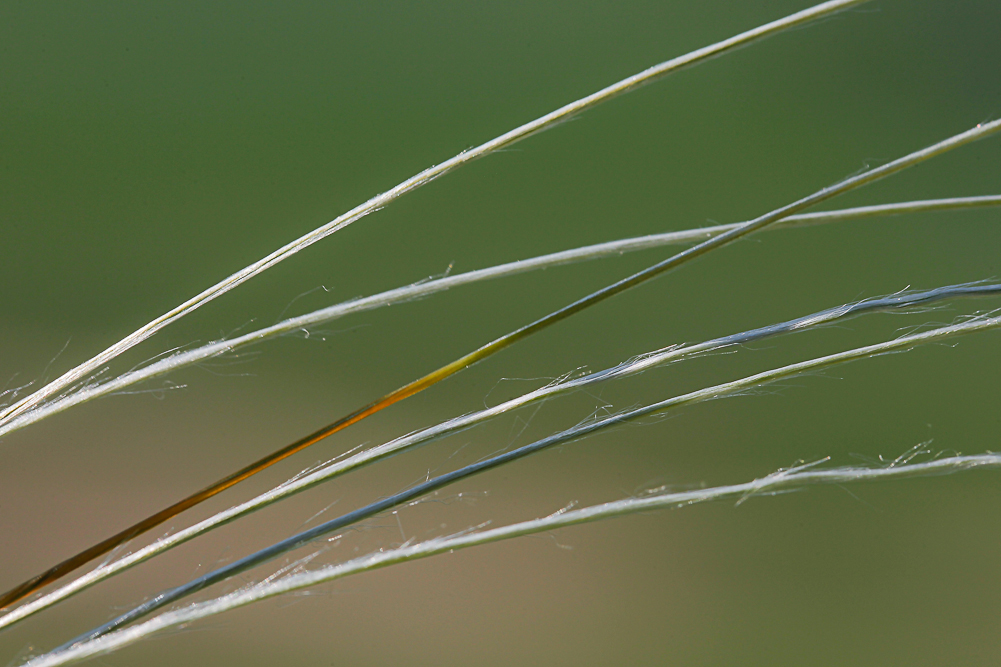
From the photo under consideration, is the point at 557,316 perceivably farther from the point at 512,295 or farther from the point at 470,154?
the point at 512,295

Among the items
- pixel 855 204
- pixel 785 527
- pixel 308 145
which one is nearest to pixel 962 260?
pixel 855 204

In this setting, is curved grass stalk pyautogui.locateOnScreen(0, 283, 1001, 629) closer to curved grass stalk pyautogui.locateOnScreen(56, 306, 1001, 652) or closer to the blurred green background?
curved grass stalk pyautogui.locateOnScreen(56, 306, 1001, 652)

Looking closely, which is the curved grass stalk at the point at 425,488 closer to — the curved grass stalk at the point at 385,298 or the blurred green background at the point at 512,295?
the curved grass stalk at the point at 385,298

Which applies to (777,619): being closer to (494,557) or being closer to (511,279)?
(494,557)

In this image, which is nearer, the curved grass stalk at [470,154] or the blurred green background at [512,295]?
the curved grass stalk at [470,154]

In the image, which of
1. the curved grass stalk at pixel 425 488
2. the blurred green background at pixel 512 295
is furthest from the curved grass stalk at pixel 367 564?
the blurred green background at pixel 512 295

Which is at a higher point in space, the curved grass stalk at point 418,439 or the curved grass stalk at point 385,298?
the curved grass stalk at point 385,298
